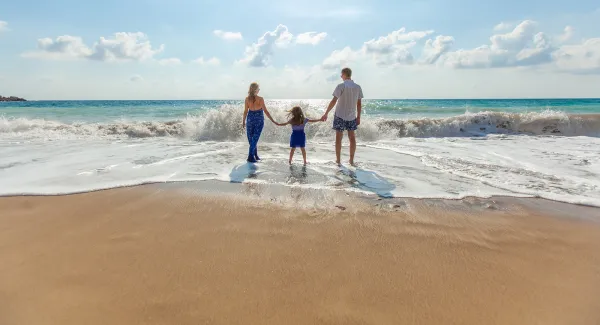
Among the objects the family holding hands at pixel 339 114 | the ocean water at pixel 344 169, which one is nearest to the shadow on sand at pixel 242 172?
the ocean water at pixel 344 169

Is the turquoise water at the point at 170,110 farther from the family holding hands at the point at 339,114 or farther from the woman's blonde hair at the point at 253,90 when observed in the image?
the family holding hands at the point at 339,114

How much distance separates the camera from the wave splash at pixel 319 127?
493 inches

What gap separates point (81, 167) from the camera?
19.8 ft

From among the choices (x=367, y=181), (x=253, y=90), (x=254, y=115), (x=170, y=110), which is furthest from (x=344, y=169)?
(x=170, y=110)

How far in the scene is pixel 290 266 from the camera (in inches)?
102

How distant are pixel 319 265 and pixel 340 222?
3.09 ft

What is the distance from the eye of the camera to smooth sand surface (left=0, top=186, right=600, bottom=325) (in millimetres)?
2064

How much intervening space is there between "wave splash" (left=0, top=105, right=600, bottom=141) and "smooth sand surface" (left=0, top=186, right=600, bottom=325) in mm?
8510

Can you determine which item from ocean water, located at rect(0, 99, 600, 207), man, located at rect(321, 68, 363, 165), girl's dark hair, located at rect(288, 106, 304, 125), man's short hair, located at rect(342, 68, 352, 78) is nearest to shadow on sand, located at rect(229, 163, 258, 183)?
ocean water, located at rect(0, 99, 600, 207)

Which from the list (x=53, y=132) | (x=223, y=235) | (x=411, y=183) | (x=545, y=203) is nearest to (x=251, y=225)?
(x=223, y=235)

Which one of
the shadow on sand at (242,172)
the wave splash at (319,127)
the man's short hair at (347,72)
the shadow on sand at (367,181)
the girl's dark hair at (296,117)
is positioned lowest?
the shadow on sand at (367,181)

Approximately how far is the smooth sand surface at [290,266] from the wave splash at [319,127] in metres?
8.51

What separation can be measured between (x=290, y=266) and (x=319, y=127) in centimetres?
1083

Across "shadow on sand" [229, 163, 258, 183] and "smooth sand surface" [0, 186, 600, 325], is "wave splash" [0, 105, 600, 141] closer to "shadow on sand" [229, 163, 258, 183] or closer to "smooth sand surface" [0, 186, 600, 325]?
"shadow on sand" [229, 163, 258, 183]
